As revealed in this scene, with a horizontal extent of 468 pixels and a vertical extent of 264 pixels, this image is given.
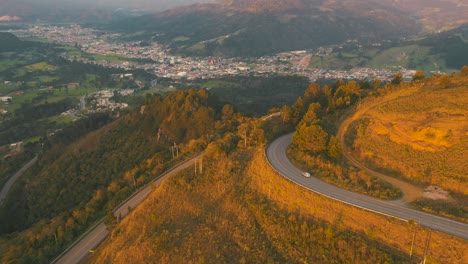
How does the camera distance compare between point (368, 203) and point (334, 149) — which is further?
point (334, 149)

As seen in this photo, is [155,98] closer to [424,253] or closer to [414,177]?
[414,177]

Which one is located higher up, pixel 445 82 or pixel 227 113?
pixel 445 82

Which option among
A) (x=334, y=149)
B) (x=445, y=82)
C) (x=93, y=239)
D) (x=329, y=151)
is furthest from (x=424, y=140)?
(x=93, y=239)

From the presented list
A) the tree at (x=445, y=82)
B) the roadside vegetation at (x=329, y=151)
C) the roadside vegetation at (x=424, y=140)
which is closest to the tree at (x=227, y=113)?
the roadside vegetation at (x=329, y=151)

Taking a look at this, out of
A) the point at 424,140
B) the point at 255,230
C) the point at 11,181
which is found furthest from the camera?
the point at 11,181

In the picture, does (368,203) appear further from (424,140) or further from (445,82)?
(445,82)

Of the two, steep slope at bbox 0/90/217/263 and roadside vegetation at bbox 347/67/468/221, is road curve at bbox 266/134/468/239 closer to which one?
roadside vegetation at bbox 347/67/468/221
